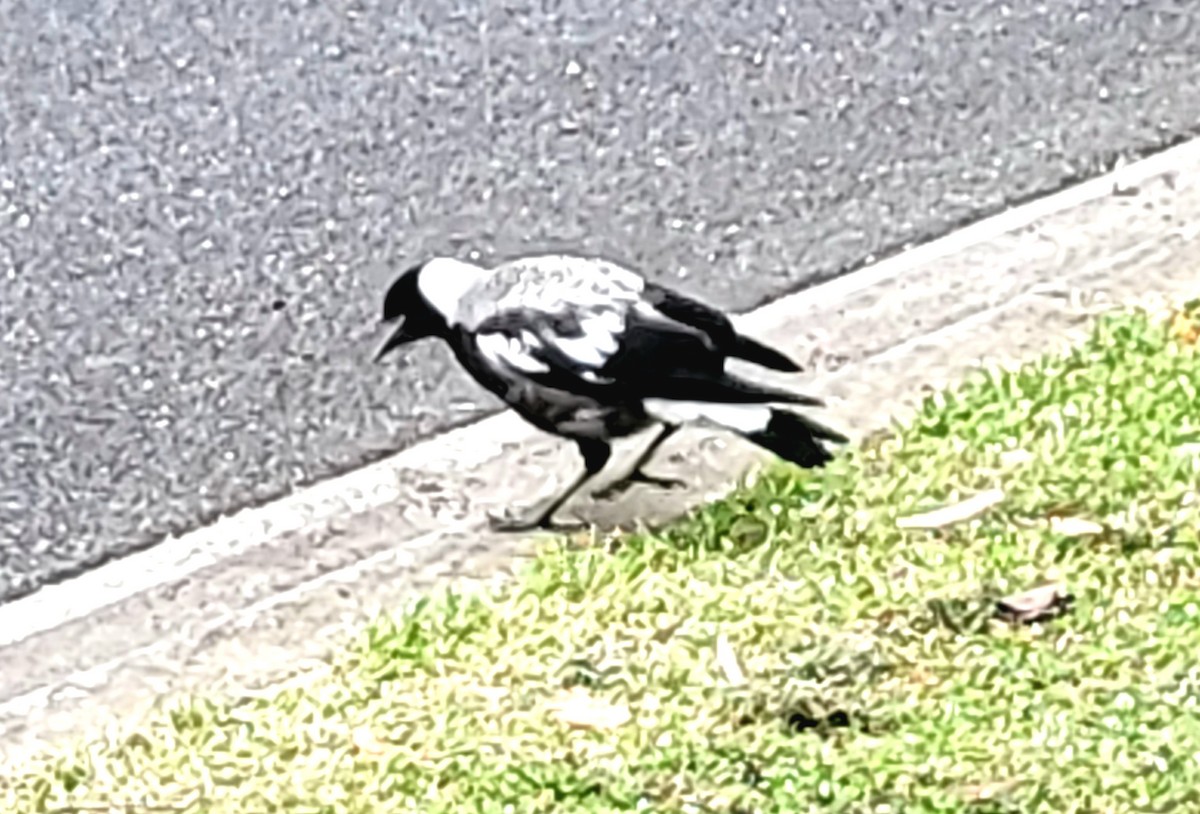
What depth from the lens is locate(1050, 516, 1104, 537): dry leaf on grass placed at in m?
3.96

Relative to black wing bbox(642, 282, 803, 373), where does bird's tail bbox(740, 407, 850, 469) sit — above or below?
below

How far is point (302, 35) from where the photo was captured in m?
6.89

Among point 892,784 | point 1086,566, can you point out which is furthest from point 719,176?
point 892,784

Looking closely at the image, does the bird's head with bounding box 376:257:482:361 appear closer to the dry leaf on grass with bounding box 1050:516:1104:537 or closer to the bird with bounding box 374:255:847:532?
the bird with bounding box 374:255:847:532

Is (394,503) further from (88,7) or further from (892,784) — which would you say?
(88,7)

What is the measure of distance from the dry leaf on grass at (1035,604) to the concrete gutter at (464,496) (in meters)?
0.61

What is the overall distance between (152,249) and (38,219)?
0.33 m

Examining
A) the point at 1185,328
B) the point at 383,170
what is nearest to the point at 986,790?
the point at 1185,328

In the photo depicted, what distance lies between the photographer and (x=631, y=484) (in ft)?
14.0

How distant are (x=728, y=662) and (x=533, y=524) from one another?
570 millimetres

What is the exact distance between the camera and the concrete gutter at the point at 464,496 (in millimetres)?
3830

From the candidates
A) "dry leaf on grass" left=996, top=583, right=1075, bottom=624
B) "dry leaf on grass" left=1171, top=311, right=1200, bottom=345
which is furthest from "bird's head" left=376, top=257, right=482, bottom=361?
"dry leaf on grass" left=1171, top=311, right=1200, bottom=345

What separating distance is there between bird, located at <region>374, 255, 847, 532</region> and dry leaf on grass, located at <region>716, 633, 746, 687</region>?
0.40 meters

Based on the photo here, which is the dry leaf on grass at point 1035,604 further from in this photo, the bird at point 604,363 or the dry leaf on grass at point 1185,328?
the dry leaf on grass at point 1185,328
